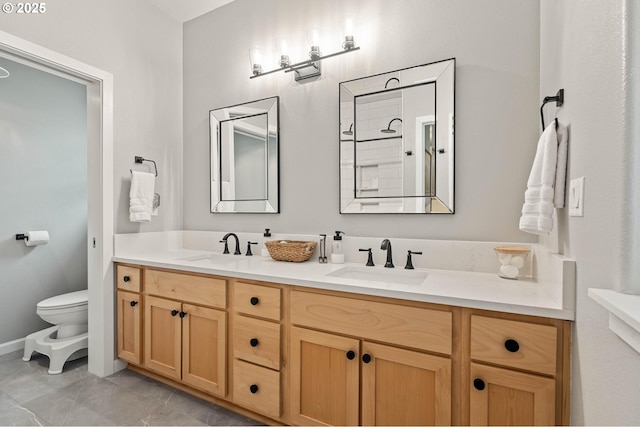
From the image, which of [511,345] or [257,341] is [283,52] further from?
[511,345]

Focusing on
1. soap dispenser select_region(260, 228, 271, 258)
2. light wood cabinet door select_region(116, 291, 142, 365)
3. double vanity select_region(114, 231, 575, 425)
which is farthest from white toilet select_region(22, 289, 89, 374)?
soap dispenser select_region(260, 228, 271, 258)

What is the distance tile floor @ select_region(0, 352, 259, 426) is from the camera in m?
1.66

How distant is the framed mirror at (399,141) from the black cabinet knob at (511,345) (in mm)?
761

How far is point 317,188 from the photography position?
2064 millimetres

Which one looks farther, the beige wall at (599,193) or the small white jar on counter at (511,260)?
the small white jar on counter at (511,260)

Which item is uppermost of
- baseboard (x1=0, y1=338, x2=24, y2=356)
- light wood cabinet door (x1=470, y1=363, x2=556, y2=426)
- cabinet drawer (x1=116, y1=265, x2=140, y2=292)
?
cabinet drawer (x1=116, y1=265, x2=140, y2=292)

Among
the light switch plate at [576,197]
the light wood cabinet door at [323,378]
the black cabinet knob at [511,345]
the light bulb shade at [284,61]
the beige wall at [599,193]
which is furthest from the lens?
the light bulb shade at [284,61]

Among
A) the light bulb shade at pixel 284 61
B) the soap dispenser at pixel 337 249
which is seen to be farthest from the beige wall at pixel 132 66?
the soap dispenser at pixel 337 249

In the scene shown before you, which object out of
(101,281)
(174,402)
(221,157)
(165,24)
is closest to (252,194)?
(221,157)

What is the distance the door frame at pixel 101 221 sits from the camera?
2115 millimetres

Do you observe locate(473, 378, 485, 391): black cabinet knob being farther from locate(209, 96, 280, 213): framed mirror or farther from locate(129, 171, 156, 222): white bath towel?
locate(129, 171, 156, 222): white bath towel

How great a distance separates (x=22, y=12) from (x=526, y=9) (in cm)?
271

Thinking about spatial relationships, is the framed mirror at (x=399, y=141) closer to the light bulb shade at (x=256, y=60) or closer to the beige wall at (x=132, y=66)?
the light bulb shade at (x=256, y=60)

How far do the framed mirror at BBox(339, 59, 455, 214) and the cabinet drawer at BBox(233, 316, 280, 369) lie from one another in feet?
2.75
